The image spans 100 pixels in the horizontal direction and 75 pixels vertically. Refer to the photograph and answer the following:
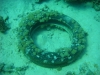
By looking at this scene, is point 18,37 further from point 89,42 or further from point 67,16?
point 89,42

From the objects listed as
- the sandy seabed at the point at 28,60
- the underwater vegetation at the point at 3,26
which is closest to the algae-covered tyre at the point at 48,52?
the sandy seabed at the point at 28,60

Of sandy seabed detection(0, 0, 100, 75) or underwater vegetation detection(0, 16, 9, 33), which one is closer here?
sandy seabed detection(0, 0, 100, 75)

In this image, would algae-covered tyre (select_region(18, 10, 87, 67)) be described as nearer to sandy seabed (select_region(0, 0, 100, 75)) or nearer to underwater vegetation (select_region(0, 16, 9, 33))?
sandy seabed (select_region(0, 0, 100, 75))

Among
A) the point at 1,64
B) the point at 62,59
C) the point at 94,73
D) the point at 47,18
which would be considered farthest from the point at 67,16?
the point at 1,64

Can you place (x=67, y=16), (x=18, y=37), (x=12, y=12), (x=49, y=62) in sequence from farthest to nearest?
(x=12, y=12), (x=67, y=16), (x=18, y=37), (x=49, y=62)

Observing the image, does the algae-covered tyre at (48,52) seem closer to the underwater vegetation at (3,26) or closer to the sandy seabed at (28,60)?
the sandy seabed at (28,60)

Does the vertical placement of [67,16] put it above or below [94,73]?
above

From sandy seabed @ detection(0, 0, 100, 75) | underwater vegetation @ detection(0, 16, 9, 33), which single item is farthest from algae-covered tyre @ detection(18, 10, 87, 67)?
underwater vegetation @ detection(0, 16, 9, 33)
